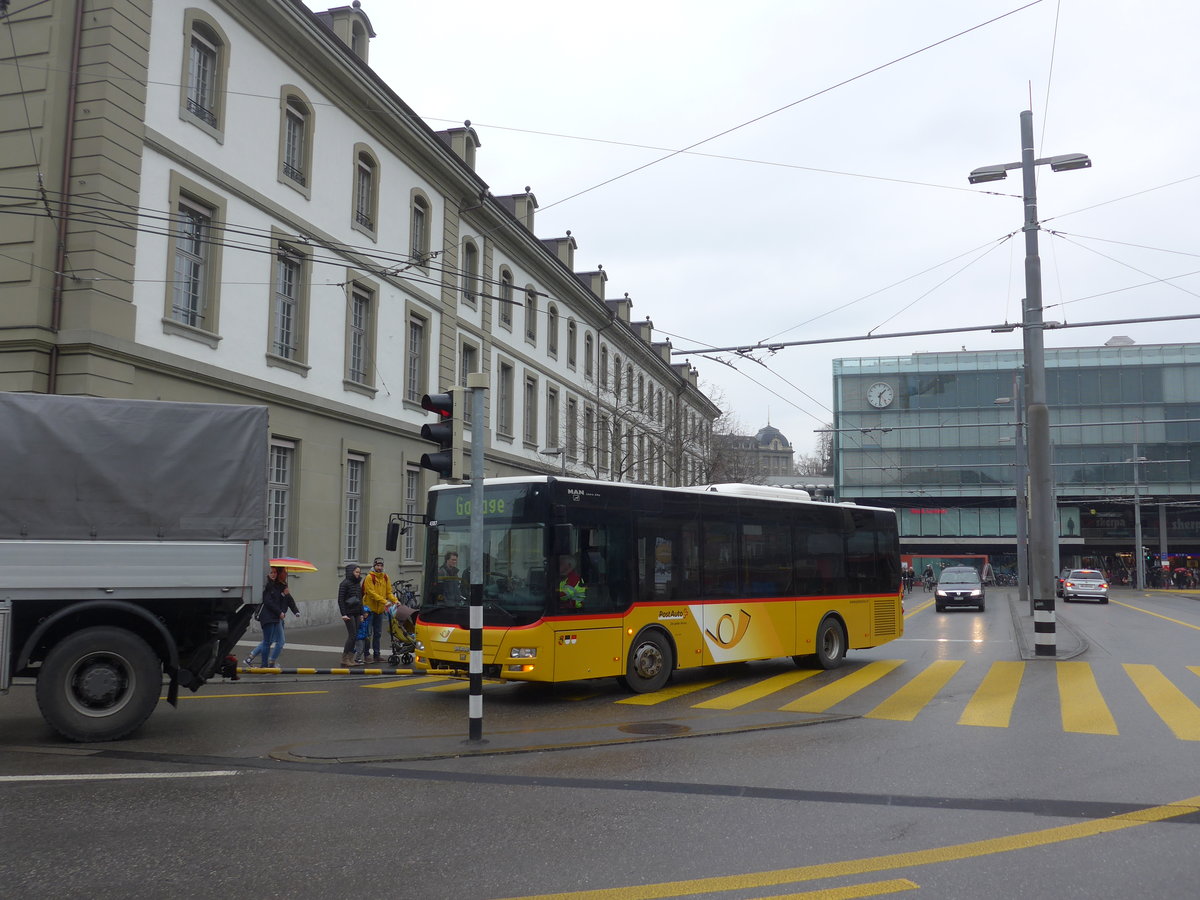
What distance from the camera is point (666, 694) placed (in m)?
13.1

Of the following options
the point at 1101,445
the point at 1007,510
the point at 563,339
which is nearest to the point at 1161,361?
the point at 1101,445

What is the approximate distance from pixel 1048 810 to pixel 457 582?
7614 mm

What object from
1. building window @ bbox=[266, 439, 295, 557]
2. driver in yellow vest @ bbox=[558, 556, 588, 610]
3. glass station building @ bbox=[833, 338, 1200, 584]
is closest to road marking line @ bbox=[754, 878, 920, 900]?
driver in yellow vest @ bbox=[558, 556, 588, 610]

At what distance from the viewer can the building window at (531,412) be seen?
38.6m

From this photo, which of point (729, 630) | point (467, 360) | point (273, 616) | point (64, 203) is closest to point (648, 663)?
point (729, 630)

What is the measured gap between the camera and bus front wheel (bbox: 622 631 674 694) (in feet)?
42.5

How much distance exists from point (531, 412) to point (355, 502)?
13411 millimetres

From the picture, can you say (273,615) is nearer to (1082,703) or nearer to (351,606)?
(351,606)

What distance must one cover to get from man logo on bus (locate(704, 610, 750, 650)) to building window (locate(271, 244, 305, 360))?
508 inches

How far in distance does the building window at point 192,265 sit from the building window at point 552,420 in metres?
20.7

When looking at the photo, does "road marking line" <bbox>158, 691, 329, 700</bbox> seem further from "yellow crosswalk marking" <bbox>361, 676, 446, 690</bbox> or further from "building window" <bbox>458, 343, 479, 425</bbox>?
"building window" <bbox>458, 343, 479, 425</bbox>

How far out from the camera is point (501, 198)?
39.9m

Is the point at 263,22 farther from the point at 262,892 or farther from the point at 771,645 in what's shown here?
the point at 262,892

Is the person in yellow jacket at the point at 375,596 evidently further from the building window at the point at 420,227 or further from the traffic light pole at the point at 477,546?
the building window at the point at 420,227
